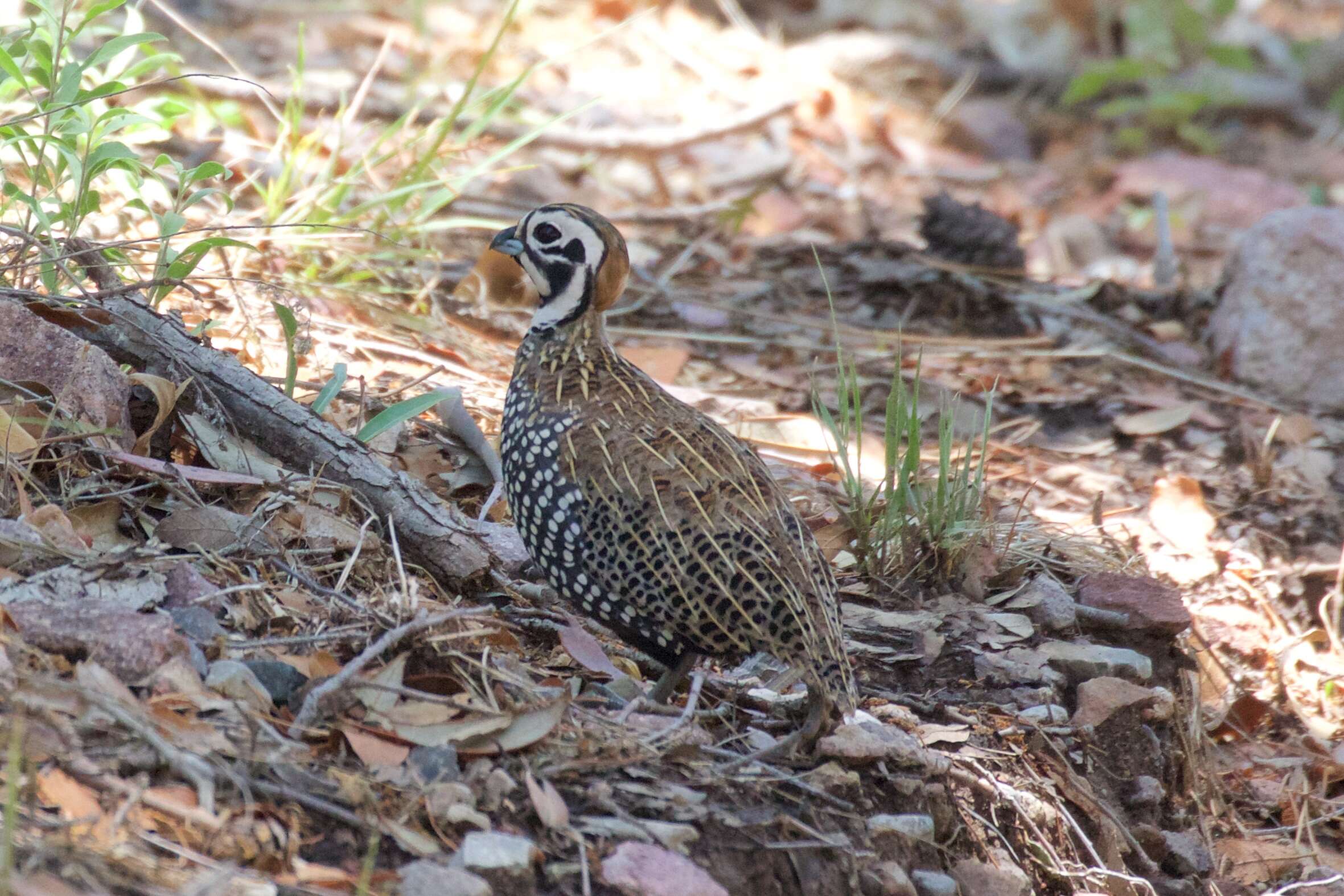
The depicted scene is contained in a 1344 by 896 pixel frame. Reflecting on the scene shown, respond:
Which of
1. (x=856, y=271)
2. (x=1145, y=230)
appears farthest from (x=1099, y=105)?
(x=856, y=271)

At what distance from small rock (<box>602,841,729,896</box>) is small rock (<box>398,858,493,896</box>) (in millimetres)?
286

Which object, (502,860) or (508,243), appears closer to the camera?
(502,860)

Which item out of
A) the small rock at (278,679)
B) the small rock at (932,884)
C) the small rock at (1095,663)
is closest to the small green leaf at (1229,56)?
the small rock at (1095,663)

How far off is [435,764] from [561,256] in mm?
1613

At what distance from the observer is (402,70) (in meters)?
8.12

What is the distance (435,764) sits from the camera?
9.35ft

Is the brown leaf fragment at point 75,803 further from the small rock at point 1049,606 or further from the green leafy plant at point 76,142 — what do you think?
the small rock at point 1049,606

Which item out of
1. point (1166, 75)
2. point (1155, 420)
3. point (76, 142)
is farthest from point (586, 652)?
point (1166, 75)

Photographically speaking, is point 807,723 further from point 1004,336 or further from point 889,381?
point 1004,336

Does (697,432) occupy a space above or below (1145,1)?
below

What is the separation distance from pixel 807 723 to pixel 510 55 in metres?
6.71

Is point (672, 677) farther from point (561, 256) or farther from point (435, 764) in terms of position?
point (561, 256)

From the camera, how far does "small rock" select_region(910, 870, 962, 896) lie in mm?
3160

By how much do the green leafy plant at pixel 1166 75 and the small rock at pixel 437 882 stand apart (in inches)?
338
